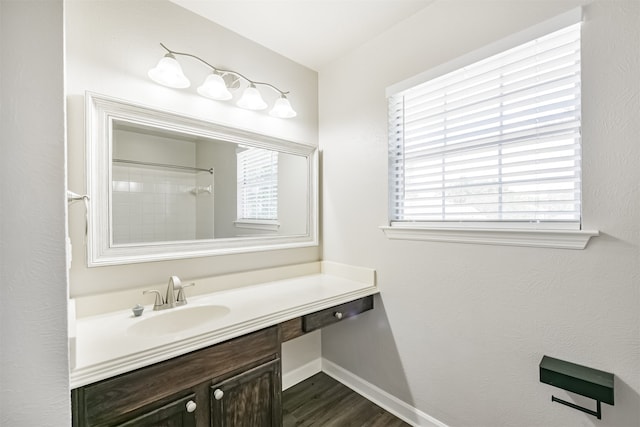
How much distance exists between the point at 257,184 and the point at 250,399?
4.03 ft

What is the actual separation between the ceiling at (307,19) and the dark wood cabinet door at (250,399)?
1.87 meters

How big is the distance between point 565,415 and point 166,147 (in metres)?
2.23

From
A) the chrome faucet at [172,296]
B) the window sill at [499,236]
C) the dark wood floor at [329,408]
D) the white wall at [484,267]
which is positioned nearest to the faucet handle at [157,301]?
the chrome faucet at [172,296]

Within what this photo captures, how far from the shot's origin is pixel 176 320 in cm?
145

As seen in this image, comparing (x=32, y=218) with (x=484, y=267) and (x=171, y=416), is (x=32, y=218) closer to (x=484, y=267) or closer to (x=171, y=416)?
(x=171, y=416)

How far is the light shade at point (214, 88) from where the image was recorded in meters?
1.64

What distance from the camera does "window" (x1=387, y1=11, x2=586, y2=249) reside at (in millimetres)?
1205

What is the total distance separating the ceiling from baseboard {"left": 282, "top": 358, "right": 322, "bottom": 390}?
2.28m

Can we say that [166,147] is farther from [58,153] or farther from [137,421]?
[137,421]

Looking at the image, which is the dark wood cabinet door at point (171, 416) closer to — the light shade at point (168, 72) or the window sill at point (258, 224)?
the window sill at point (258, 224)

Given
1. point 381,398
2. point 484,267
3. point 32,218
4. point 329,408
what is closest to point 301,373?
point 329,408

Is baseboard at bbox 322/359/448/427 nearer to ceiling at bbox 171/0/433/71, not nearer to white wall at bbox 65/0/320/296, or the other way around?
white wall at bbox 65/0/320/296

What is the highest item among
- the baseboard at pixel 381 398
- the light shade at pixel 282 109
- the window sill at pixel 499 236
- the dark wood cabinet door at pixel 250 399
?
the light shade at pixel 282 109

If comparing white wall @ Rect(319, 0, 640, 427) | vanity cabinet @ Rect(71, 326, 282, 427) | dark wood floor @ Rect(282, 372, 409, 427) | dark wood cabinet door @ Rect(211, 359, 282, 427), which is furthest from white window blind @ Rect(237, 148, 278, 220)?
dark wood floor @ Rect(282, 372, 409, 427)
